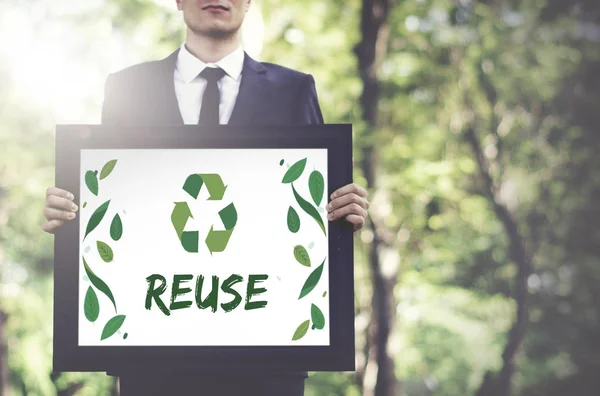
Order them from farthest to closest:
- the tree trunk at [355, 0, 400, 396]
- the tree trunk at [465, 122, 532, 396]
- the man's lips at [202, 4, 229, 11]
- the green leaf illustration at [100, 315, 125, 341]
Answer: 1. the tree trunk at [465, 122, 532, 396]
2. the tree trunk at [355, 0, 400, 396]
3. the man's lips at [202, 4, 229, 11]
4. the green leaf illustration at [100, 315, 125, 341]

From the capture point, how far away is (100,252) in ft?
5.96

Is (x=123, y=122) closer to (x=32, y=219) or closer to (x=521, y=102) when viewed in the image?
(x=32, y=219)

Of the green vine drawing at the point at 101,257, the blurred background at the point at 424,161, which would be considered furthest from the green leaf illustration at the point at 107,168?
the blurred background at the point at 424,161

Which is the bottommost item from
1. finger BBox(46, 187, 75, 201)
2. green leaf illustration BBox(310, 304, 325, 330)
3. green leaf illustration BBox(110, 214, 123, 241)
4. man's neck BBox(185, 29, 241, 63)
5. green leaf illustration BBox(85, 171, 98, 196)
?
green leaf illustration BBox(310, 304, 325, 330)

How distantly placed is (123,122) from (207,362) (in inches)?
27.5

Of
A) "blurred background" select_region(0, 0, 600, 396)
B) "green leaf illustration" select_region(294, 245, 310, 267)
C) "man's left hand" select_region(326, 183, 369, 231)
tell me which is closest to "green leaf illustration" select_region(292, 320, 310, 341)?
"green leaf illustration" select_region(294, 245, 310, 267)

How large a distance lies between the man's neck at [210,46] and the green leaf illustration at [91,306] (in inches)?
28.9

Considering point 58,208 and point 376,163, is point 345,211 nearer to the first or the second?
point 58,208

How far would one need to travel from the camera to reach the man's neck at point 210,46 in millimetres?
2121

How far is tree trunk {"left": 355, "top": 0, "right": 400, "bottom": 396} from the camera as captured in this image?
8578 millimetres

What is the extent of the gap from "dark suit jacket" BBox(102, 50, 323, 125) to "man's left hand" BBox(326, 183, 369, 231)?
0.33 meters

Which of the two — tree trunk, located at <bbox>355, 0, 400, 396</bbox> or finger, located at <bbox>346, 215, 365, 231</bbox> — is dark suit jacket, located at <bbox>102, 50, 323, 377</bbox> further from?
tree trunk, located at <bbox>355, 0, 400, 396</bbox>

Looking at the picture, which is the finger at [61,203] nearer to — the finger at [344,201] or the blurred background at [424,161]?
the finger at [344,201]

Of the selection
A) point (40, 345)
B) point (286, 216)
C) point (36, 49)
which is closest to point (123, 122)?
point (286, 216)
